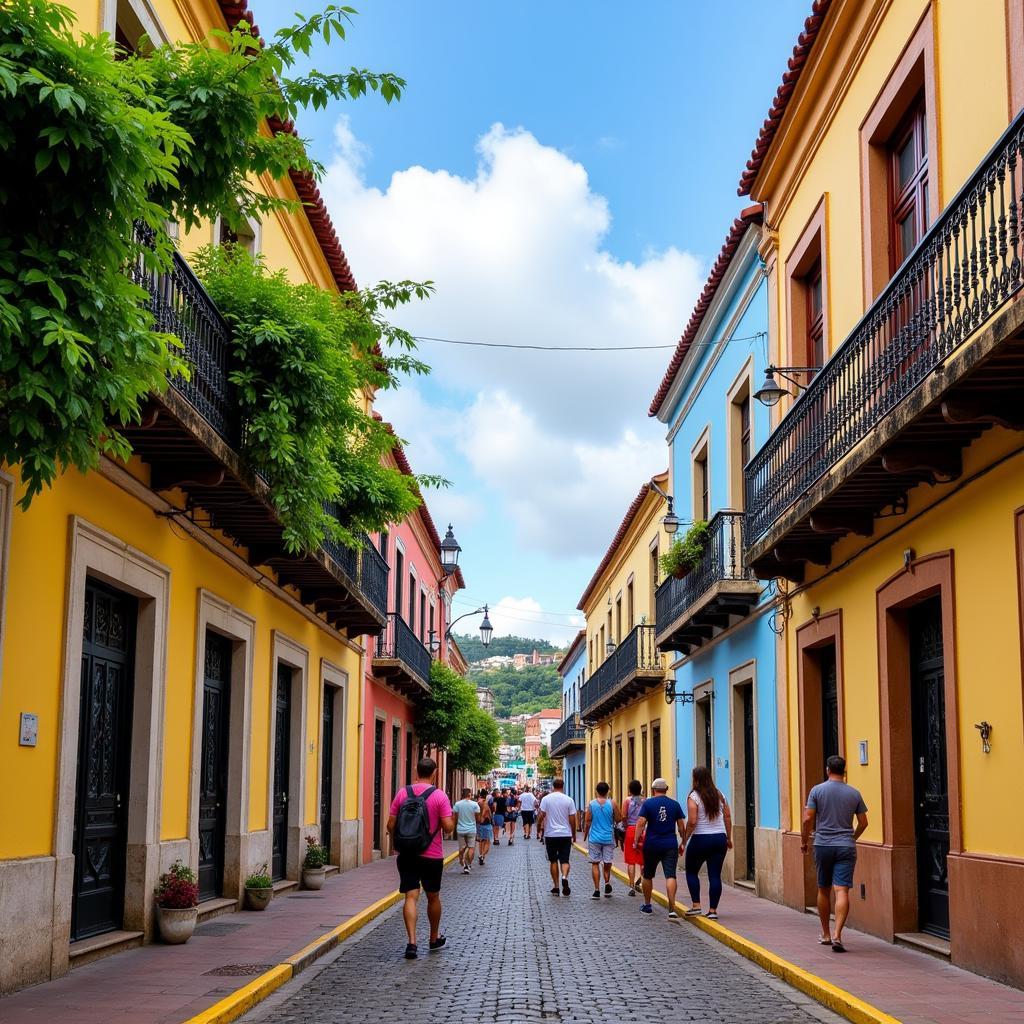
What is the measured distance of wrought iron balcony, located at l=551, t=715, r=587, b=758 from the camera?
45719mm

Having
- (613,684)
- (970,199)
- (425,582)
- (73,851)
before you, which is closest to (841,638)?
(970,199)

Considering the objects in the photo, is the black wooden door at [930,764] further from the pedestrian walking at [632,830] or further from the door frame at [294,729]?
the door frame at [294,729]

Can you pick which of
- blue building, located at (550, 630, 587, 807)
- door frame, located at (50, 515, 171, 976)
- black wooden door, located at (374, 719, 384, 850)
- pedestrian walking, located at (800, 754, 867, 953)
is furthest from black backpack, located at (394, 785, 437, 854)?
blue building, located at (550, 630, 587, 807)

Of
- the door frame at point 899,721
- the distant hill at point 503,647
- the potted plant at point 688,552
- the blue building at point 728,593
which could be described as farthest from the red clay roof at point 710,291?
the distant hill at point 503,647

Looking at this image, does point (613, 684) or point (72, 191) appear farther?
point (613, 684)

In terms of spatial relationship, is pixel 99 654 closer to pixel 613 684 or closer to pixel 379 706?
pixel 379 706

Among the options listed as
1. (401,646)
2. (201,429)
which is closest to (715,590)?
(201,429)

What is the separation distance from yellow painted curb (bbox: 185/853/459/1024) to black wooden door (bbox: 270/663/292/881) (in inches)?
130

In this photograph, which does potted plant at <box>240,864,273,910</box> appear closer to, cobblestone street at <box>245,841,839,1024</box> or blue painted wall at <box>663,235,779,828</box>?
cobblestone street at <box>245,841,839,1024</box>

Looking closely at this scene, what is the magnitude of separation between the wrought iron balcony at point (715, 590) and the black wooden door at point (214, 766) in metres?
6.47

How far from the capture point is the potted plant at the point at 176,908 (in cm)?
1055

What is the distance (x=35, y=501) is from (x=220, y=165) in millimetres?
3038

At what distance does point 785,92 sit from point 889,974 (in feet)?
31.6

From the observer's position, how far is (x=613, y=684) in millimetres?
30797
